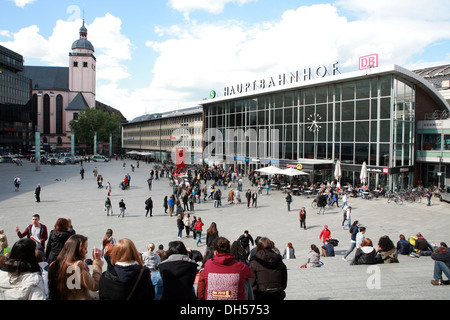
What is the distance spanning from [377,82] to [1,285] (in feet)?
108

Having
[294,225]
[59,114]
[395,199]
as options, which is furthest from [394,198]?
[59,114]

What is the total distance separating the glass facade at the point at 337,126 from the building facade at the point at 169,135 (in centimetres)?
1776

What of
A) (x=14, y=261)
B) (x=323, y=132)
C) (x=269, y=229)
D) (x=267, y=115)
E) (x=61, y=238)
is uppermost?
(x=267, y=115)

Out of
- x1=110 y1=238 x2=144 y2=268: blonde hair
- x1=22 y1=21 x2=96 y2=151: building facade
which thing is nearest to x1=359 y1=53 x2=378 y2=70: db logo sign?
x1=110 y1=238 x2=144 y2=268: blonde hair

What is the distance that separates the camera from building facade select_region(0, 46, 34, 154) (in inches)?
3541

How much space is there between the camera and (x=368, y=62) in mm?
31031

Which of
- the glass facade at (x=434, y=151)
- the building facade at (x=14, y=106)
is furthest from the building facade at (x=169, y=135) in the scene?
the glass facade at (x=434, y=151)

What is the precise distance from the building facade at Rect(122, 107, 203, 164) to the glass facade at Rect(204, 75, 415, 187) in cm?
1776

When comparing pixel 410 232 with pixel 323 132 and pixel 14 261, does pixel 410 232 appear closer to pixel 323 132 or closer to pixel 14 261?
pixel 14 261

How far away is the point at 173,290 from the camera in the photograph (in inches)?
157

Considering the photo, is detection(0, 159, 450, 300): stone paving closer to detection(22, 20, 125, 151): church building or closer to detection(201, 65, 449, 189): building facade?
detection(201, 65, 449, 189): building facade

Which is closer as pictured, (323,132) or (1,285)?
(1,285)
